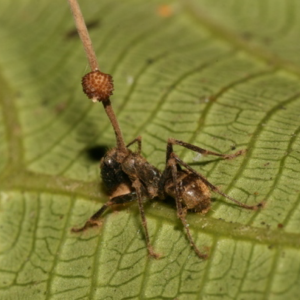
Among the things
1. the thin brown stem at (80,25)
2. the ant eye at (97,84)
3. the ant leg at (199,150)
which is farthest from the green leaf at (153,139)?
the thin brown stem at (80,25)

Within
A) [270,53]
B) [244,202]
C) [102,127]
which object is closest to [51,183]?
[102,127]

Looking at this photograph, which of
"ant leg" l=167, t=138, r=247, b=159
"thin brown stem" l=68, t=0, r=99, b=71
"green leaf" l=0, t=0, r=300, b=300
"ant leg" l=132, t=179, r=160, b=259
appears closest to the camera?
"thin brown stem" l=68, t=0, r=99, b=71

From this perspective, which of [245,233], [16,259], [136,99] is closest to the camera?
[245,233]

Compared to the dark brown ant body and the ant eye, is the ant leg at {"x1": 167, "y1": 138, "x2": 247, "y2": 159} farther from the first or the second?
the ant eye

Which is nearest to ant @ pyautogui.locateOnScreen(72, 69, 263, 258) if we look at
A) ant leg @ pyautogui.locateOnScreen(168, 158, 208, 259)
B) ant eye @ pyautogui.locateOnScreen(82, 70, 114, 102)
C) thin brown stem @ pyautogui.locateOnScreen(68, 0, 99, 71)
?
ant leg @ pyautogui.locateOnScreen(168, 158, 208, 259)

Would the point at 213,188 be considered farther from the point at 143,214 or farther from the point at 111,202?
the point at 111,202

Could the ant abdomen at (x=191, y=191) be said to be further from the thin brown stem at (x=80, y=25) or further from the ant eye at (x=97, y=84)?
the thin brown stem at (x=80, y=25)

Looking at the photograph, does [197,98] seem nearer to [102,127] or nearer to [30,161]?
[102,127]
